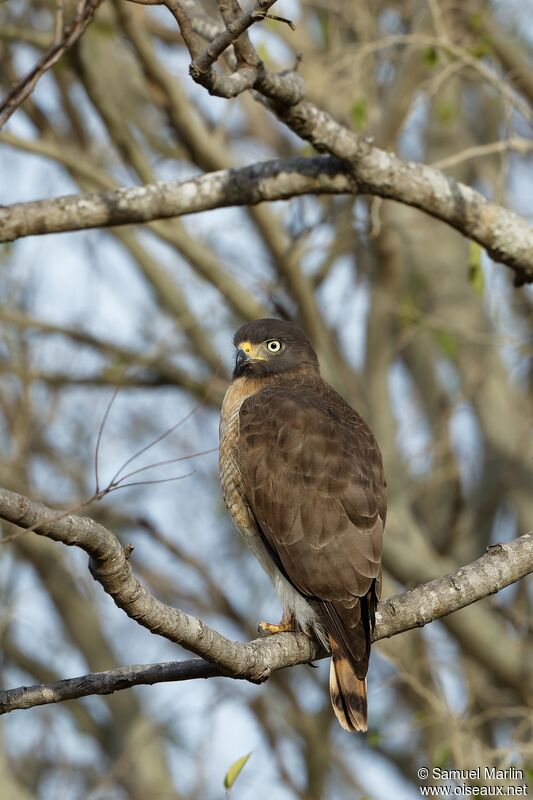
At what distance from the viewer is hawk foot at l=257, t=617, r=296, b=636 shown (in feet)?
15.5

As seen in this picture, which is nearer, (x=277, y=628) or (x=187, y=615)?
(x=187, y=615)

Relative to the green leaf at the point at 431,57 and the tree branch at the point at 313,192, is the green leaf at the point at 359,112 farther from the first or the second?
the tree branch at the point at 313,192

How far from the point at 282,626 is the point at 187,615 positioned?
137cm

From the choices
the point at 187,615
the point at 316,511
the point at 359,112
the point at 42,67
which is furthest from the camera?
the point at 359,112

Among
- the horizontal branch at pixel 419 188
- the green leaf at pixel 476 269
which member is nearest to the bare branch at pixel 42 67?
the horizontal branch at pixel 419 188

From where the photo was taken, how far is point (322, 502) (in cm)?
463

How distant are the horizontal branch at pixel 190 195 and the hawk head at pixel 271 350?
834 millimetres

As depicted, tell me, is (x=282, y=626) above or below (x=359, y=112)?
below

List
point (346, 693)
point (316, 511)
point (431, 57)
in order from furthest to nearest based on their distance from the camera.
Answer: point (431, 57), point (316, 511), point (346, 693)

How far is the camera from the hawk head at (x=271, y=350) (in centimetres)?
570

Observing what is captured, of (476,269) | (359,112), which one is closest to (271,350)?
(476,269)

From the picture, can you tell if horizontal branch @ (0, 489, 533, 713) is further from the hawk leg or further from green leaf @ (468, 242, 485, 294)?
green leaf @ (468, 242, 485, 294)

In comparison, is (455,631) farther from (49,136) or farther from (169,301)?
(49,136)

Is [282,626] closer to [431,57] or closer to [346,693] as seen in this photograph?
[346,693]
